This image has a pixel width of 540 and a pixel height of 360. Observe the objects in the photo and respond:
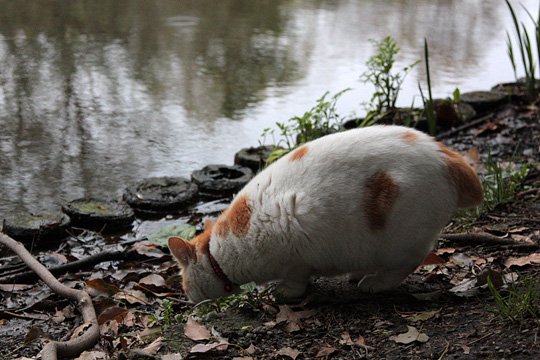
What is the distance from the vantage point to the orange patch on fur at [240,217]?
3.51 meters

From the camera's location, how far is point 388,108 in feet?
22.1

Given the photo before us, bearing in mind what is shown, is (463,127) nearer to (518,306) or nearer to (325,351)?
(518,306)

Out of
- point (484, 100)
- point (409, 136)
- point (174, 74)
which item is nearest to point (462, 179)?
point (409, 136)

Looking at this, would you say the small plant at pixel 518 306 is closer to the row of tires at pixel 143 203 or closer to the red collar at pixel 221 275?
the red collar at pixel 221 275

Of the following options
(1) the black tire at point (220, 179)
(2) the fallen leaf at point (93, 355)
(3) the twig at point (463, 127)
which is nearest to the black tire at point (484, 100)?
(3) the twig at point (463, 127)

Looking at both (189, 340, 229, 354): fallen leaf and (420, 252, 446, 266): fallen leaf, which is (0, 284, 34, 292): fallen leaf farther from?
(420, 252, 446, 266): fallen leaf

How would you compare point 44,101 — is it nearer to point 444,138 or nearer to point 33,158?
point 33,158

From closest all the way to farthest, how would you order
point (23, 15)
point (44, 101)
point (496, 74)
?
point (44, 101) → point (496, 74) → point (23, 15)

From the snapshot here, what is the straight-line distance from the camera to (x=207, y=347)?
3066 mm

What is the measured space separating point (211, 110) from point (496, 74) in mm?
4002

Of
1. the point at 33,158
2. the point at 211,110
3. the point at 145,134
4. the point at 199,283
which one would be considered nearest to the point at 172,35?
the point at 211,110

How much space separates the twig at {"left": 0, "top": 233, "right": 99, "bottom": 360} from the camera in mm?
3188

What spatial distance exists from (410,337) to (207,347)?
846 millimetres

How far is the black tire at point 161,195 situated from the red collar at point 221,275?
1.87 m
